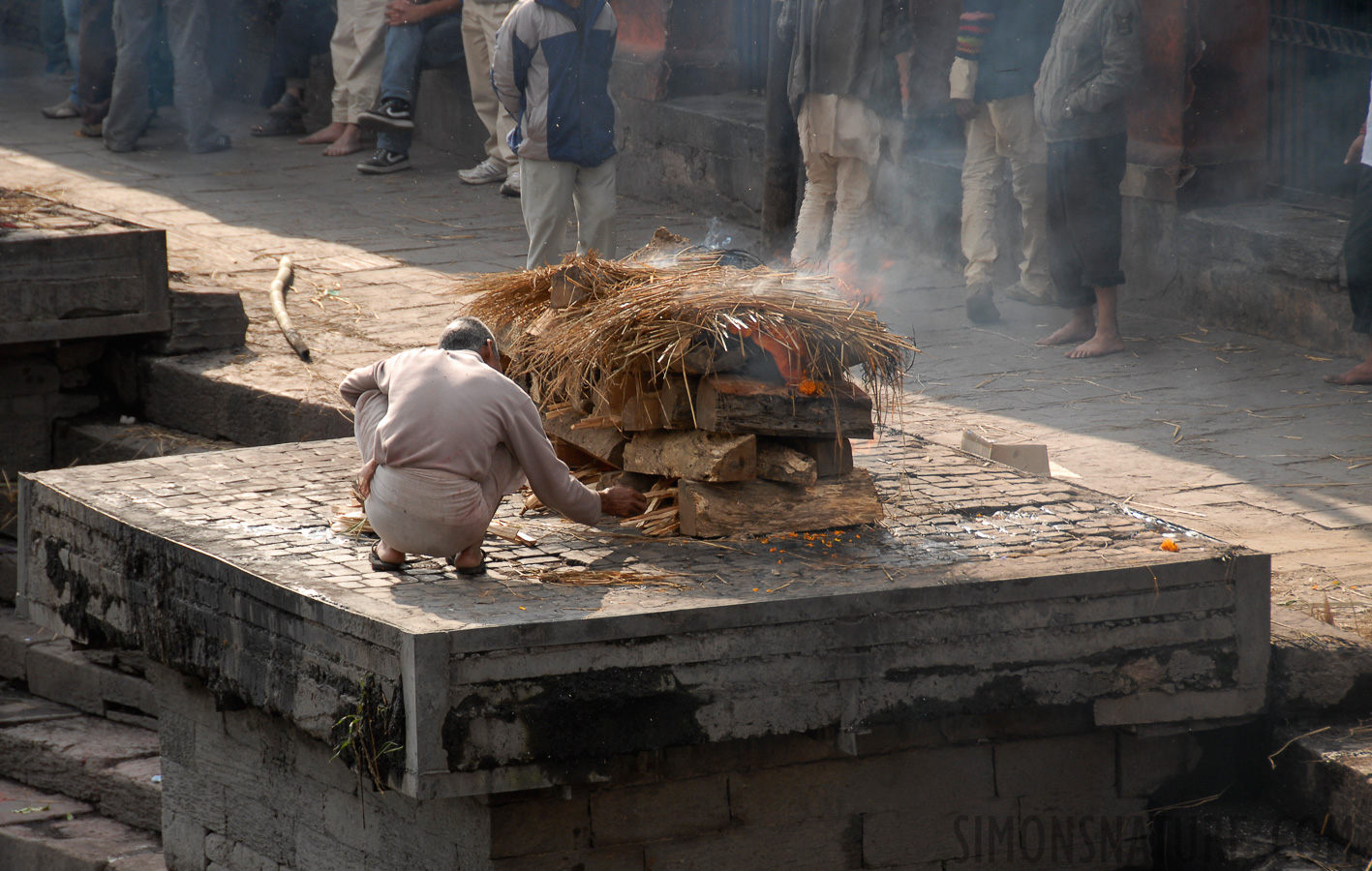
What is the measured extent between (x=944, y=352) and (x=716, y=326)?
3.73 m

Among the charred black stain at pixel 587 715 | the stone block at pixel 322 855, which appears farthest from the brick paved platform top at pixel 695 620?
the stone block at pixel 322 855

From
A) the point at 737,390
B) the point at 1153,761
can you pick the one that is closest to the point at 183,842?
the point at 737,390

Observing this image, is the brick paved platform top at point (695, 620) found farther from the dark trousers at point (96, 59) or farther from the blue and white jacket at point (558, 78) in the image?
the dark trousers at point (96, 59)

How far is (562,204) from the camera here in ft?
27.9

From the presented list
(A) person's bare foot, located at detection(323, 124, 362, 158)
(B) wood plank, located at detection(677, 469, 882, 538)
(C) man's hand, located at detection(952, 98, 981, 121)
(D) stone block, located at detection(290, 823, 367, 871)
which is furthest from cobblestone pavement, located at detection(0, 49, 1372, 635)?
(D) stone block, located at detection(290, 823, 367, 871)

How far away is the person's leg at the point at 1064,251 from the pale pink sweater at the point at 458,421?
4173 millimetres

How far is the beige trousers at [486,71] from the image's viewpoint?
474 inches

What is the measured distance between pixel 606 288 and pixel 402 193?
7.42 metres

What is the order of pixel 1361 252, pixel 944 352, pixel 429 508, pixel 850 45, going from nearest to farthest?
pixel 429 508 < pixel 1361 252 < pixel 944 352 < pixel 850 45

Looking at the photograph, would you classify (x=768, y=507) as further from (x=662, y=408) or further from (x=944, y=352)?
(x=944, y=352)

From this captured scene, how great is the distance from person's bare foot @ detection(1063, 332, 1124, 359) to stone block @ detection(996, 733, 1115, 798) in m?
3.50

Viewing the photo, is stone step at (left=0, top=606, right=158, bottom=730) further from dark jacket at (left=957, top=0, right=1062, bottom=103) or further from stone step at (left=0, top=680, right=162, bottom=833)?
dark jacket at (left=957, top=0, right=1062, bottom=103)

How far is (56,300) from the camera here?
850cm

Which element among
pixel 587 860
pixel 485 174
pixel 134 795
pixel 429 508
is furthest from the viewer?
pixel 485 174
